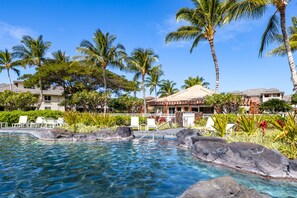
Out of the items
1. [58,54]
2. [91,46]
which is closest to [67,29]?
[91,46]

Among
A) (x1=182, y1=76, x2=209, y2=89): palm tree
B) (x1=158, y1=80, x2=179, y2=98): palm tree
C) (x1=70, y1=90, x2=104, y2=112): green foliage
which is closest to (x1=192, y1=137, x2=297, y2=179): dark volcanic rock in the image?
(x1=70, y1=90, x2=104, y2=112): green foliage

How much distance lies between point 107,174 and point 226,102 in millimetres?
16079

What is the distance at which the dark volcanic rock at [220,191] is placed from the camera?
4023mm

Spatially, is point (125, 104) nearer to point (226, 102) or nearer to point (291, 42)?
point (226, 102)

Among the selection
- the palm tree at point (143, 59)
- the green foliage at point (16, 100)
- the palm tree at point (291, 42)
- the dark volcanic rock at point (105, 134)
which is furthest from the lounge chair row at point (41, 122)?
the palm tree at point (291, 42)

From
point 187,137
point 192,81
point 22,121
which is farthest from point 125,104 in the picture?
point 187,137

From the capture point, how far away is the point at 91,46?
3019 centimetres

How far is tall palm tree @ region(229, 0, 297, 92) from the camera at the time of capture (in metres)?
12.2

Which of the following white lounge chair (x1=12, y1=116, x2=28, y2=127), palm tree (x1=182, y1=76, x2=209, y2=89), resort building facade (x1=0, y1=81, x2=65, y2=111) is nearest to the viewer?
white lounge chair (x1=12, y1=116, x2=28, y2=127)

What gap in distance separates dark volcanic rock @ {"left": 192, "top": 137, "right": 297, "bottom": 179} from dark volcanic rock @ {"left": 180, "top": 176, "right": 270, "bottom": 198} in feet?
10.5

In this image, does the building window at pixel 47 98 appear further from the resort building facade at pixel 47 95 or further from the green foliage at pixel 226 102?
the green foliage at pixel 226 102

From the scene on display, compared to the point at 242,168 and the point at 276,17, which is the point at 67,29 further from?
the point at 242,168

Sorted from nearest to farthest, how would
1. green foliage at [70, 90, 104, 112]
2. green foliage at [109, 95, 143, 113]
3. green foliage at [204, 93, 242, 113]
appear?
green foliage at [204, 93, 242, 113] → green foliage at [70, 90, 104, 112] → green foliage at [109, 95, 143, 113]

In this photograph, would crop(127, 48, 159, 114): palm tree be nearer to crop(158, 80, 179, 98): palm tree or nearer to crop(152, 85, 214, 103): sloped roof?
crop(152, 85, 214, 103): sloped roof
